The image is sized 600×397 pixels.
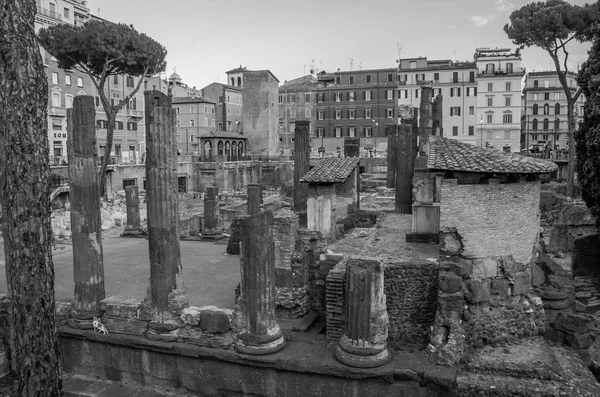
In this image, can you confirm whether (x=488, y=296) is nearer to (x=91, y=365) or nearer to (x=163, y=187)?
(x=163, y=187)

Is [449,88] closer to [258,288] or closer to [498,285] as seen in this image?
[498,285]

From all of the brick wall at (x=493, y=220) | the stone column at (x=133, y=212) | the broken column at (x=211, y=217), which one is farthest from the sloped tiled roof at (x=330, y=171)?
the stone column at (x=133, y=212)

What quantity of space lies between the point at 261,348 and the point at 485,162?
5.76 meters

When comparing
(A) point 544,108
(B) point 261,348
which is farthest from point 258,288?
(A) point 544,108

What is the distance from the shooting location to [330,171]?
14.8 metres

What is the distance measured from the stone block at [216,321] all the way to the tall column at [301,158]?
23.8 ft

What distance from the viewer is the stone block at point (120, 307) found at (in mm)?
9078

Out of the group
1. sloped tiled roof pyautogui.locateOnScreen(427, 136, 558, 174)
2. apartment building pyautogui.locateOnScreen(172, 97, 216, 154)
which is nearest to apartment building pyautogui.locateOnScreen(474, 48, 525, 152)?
apartment building pyautogui.locateOnScreen(172, 97, 216, 154)

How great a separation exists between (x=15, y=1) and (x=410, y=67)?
161 ft

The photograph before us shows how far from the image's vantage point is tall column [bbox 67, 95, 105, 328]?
872cm

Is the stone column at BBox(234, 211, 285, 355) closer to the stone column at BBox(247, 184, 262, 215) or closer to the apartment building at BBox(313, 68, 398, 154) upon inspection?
the stone column at BBox(247, 184, 262, 215)

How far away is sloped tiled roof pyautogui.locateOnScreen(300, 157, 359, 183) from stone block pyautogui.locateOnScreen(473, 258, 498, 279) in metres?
5.33

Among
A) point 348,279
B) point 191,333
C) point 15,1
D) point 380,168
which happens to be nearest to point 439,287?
point 348,279

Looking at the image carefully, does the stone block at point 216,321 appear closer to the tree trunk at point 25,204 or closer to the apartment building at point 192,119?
the tree trunk at point 25,204
